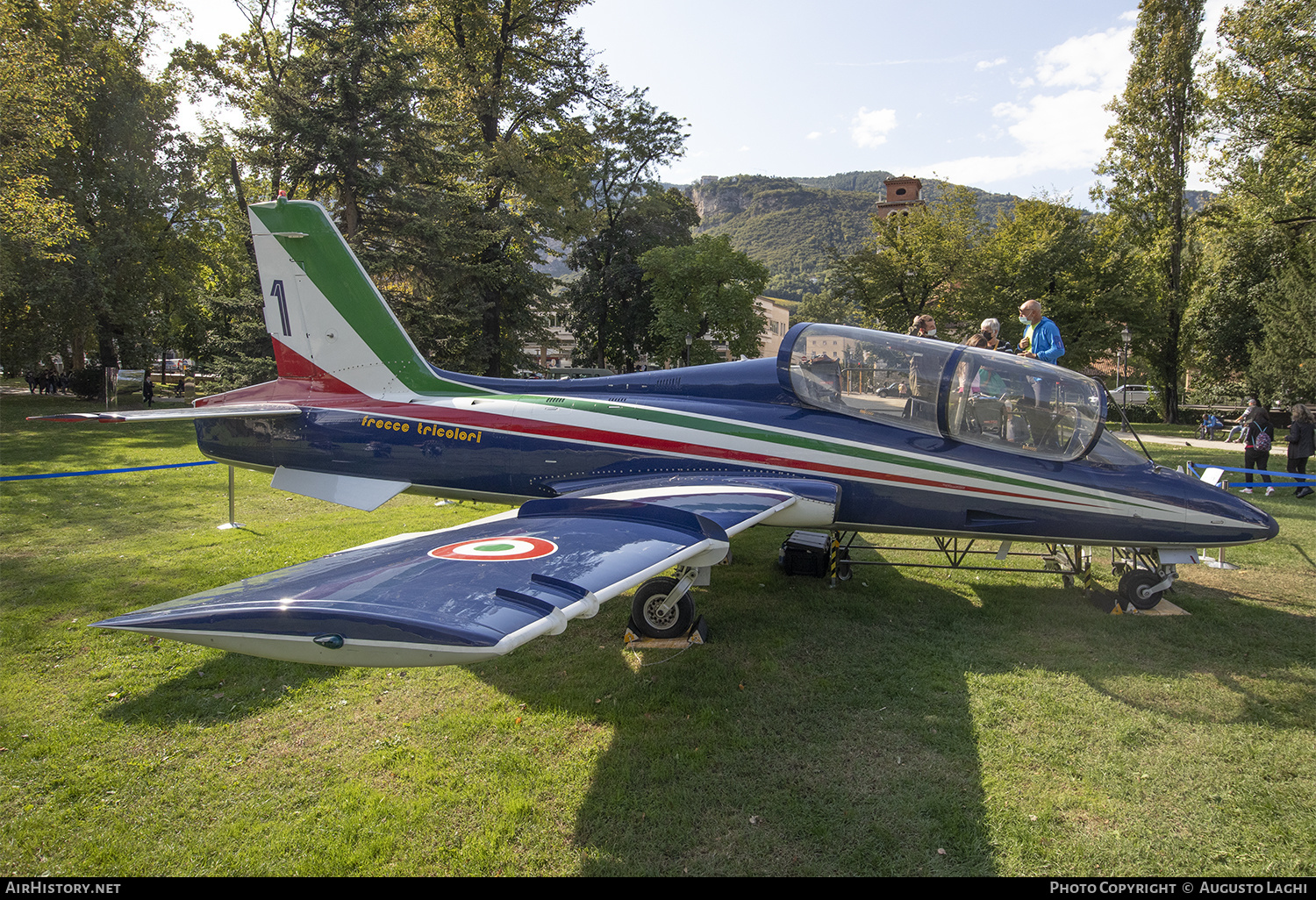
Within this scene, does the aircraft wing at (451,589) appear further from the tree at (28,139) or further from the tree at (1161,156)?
the tree at (1161,156)

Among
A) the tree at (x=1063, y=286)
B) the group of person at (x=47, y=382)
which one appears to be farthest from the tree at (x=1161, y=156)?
the group of person at (x=47, y=382)

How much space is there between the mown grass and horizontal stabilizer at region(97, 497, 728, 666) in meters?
1.17

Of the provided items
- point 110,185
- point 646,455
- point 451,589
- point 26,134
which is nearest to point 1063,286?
point 646,455

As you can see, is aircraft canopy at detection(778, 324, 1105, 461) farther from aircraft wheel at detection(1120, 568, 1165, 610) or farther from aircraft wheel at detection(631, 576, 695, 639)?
aircraft wheel at detection(631, 576, 695, 639)

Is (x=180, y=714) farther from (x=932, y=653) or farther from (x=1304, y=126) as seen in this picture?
(x=1304, y=126)

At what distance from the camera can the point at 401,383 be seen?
6.91 metres

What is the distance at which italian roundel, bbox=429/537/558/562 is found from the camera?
→ 387 cm

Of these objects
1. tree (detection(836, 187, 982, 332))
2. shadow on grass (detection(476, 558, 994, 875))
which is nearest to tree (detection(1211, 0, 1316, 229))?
tree (detection(836, 187, 982, 332))

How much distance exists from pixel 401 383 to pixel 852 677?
221 inches

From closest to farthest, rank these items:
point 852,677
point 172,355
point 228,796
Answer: point 228,796, point 852,677, point 172,355

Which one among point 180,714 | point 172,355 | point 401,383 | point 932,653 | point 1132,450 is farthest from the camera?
point 172,355

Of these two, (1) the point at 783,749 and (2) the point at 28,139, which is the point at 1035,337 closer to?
(1) the point at 783,749

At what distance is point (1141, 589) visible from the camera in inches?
235

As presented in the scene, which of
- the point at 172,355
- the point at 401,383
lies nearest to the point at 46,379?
the point at 401,383
